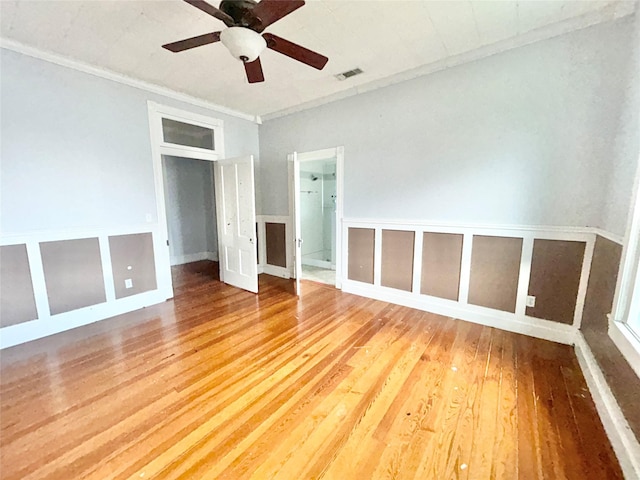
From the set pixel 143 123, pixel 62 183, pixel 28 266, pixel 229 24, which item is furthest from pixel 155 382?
pixel 143 123

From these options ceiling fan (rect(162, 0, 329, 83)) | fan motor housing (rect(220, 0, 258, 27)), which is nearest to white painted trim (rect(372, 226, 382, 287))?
ceiling fan (rect(162, 0, 329, 83))

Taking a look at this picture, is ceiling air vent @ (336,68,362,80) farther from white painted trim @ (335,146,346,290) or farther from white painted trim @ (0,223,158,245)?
white painted trim @ (0,223,158,245)

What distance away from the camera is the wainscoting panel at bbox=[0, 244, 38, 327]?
8.25 feet

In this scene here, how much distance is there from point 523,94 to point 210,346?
3.79m

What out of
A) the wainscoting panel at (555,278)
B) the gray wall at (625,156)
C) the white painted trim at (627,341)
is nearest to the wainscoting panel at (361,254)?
the wainscoting panel at (555,278)

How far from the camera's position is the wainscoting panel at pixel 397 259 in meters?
3.40

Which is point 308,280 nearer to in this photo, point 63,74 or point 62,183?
point 62,183

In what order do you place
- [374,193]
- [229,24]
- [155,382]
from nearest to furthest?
[229,24] < [155,382] < [374,193]

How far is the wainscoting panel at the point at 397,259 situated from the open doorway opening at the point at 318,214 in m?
1.91

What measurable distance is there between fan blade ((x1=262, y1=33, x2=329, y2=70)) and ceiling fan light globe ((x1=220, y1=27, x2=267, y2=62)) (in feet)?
0.20

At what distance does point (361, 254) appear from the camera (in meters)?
3.84

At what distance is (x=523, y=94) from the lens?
2.52m

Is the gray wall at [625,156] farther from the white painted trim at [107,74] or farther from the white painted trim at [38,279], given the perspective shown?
the white painted trim at [38,279]

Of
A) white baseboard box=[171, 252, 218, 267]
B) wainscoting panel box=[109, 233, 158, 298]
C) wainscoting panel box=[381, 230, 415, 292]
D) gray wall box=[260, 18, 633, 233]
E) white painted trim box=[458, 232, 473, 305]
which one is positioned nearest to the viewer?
gray wall box=[260, 18, 633, 233]
